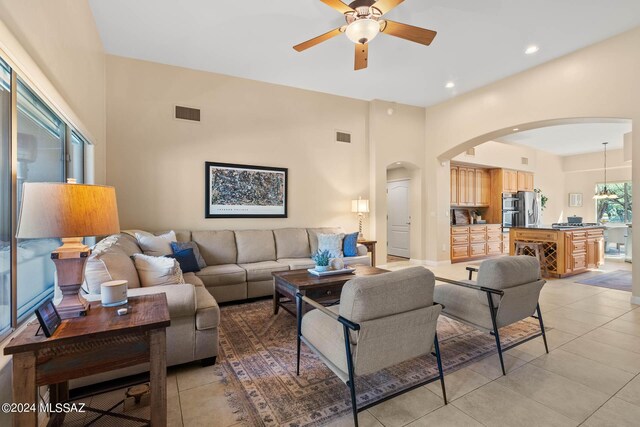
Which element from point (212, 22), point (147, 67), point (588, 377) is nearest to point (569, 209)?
point (588, 377)

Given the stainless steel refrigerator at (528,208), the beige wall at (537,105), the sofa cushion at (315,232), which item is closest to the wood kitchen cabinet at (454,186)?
the beige wall at (537,105)

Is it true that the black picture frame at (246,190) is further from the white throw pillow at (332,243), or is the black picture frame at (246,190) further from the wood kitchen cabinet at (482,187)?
the wood kitchen cabinet at (482,187)

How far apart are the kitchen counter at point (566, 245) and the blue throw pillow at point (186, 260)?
19.3ft

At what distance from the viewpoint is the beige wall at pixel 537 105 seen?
384 centimetres

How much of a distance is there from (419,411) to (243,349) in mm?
1526

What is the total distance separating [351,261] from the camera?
187 inches

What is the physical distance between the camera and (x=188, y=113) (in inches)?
180

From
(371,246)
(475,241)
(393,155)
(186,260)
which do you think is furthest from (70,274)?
(475,241)

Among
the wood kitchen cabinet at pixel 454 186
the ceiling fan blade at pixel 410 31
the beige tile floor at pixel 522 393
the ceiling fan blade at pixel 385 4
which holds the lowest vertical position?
the beige tile floor at pixel 522 393

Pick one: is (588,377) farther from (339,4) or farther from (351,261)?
(339,4)

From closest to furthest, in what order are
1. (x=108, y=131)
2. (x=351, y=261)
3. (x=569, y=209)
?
(x=108, y=131) < (x=351, y=261) < (x=569, y=209)

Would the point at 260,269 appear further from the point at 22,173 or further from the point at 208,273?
the point at 22,173

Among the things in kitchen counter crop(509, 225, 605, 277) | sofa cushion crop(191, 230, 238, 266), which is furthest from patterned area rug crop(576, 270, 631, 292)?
sofa cushion crop(191, 230, 238, 266)

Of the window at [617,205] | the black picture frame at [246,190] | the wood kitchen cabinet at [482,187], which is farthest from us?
the window at [617,205]
